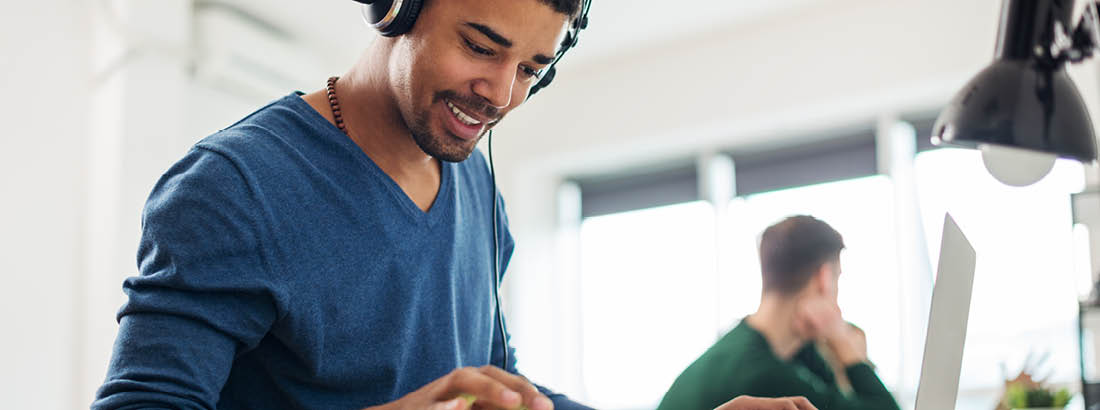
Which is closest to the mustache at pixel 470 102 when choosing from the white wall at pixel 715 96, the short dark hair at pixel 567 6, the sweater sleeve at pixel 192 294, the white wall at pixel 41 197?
the short dark hair at pixel 567 6

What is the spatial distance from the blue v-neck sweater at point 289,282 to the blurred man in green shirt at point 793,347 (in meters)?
0.25

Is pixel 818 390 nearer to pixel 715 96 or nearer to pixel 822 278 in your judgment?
pixel 822 278

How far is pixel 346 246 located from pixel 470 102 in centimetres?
19

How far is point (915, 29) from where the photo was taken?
3.79 m

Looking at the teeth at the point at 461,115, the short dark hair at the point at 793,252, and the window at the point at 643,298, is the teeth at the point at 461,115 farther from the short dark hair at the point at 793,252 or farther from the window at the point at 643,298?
the window at the point at 643,298

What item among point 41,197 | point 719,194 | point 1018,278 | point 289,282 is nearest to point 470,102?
point 289,282

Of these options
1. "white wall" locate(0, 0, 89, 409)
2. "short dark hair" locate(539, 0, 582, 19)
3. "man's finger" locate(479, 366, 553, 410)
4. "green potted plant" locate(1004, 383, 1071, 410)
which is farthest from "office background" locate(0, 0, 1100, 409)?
"man's finger" locate(479, 366, 553, 410)

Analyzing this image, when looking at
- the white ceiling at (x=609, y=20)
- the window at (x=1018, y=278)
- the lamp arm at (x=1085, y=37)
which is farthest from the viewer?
the white ceiling at (x=609, y=20)

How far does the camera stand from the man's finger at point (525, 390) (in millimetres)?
600

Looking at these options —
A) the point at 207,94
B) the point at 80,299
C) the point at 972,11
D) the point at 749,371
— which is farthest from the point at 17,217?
the point at 972,11

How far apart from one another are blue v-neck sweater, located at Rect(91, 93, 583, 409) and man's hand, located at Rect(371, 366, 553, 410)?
19cm

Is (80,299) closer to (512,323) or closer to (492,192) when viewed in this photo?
(512,323)

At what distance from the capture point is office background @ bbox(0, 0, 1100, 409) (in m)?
3.36

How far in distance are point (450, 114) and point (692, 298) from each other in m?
3.77
